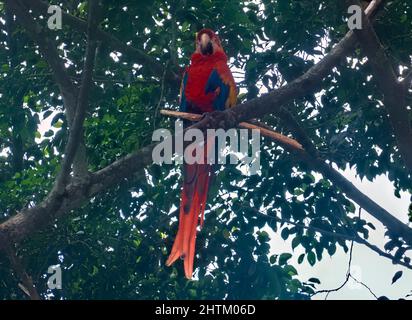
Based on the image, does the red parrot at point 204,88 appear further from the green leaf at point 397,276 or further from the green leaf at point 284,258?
the green leaf at point 397,276

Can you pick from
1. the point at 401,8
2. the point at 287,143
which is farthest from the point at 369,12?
the point at 287,143

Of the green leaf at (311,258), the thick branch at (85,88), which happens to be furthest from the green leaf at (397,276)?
the thick branch at (85,88)

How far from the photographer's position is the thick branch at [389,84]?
171 inches

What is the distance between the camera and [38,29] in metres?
4.77

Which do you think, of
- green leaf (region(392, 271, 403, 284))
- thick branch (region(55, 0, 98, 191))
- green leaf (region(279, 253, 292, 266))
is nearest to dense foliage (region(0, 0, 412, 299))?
green leaf (region(279, 253, 292, 266))

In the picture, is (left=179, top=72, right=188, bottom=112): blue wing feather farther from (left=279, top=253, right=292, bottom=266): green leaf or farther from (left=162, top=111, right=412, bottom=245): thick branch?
(left=279, top=253, right=292, bottom=266): green leaf

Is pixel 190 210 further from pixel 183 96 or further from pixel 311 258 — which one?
pixel 311 258

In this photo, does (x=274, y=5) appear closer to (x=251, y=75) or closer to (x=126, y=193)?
(x=251, y=75)

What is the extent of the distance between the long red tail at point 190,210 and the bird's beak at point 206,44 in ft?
3.23

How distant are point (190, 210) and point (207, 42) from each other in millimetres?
1439

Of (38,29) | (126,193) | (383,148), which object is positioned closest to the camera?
(38,29)

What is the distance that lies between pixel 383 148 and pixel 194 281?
1999 mm

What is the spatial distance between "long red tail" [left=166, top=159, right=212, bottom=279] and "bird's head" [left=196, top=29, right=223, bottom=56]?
3.24ft

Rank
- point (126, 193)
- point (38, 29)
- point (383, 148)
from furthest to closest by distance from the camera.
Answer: point (126, 193) < point (383, 148) < point (38, 29)
